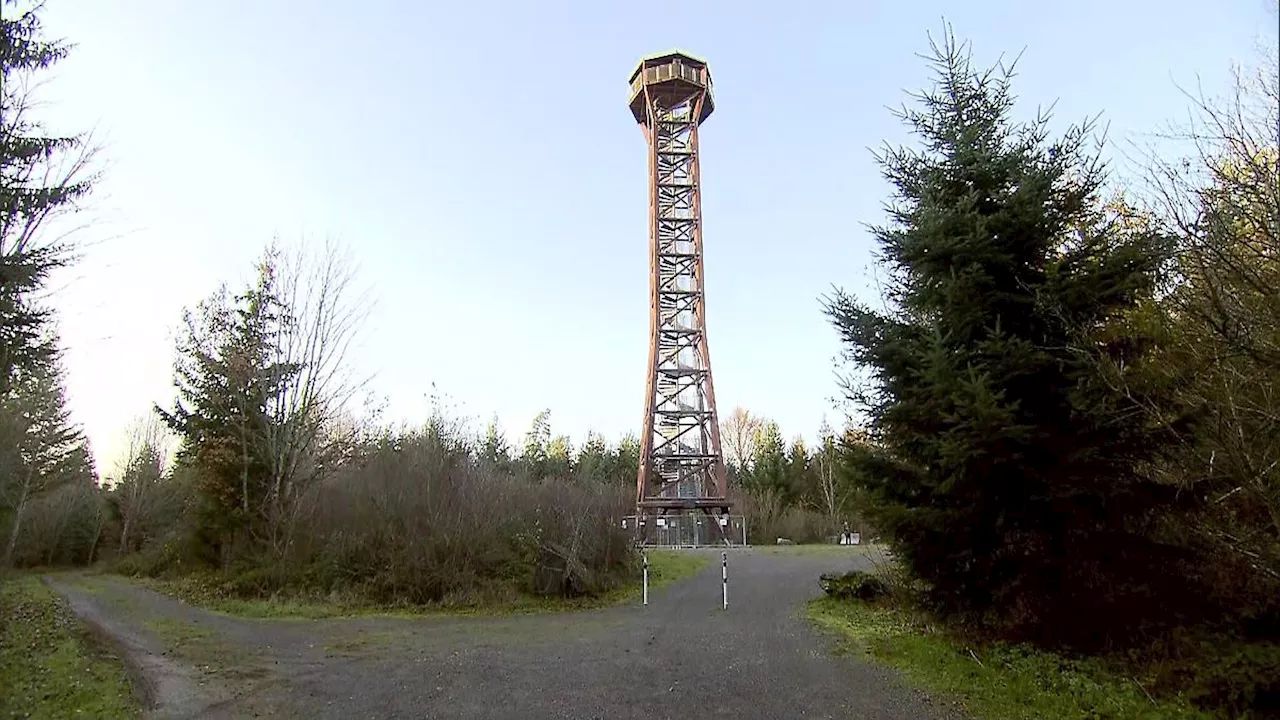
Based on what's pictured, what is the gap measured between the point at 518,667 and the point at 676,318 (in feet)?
99.4

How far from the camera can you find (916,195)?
32.3 feet

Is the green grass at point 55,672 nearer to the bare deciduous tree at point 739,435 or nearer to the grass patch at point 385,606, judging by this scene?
the grass patch at point 385,606

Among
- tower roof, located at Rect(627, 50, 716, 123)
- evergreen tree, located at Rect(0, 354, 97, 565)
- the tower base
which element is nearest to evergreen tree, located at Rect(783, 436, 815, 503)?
the tower base

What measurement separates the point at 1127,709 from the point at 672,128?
3792 cm

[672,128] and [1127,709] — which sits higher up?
[672,128]

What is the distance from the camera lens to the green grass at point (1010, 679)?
6.04 metres

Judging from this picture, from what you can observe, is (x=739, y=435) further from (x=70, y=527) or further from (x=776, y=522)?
(x=70, y=527)

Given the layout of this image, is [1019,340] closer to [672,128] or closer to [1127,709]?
[1127,709]

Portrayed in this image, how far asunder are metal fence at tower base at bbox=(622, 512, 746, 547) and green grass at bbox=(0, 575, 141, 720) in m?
24.2

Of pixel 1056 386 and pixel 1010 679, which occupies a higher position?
pixel 1056 386

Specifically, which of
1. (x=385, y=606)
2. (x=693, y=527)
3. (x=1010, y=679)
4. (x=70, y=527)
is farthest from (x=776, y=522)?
(x=70, y=527)

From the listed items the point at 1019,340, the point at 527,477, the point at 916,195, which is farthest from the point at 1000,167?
the point at 527,477

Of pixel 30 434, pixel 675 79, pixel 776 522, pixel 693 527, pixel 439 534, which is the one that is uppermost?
pixel 675 79

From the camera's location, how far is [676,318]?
38062 millimetres
